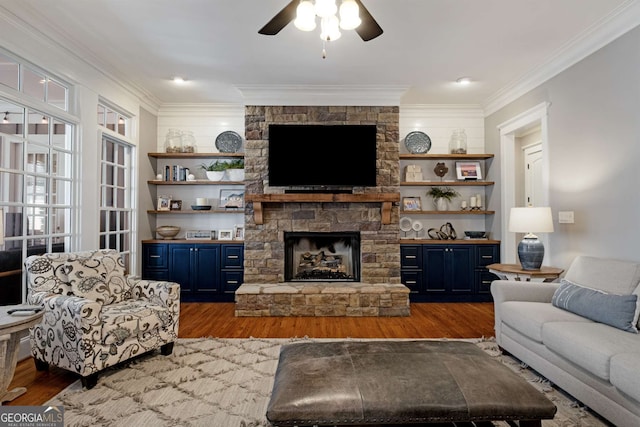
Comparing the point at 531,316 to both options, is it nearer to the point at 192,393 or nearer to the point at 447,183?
the point at 192,393

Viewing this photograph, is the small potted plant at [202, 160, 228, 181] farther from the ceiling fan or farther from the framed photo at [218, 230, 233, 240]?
the ceiling fan

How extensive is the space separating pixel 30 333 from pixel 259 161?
2.91 metres

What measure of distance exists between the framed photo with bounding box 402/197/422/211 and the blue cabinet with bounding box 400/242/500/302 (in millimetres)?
618

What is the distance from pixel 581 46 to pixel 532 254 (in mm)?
2000

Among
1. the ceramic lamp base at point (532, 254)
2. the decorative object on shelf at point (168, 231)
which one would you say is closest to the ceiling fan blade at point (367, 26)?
the ceramic lamp base at point (532, 254)

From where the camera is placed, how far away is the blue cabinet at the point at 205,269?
4824mm

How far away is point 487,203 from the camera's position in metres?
5.19

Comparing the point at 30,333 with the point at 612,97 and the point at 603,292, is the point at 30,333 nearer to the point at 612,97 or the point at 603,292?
the point at 603,292

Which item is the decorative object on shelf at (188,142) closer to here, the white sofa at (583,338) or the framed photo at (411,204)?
the framed photo at (411,204)

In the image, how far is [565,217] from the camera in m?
3.41

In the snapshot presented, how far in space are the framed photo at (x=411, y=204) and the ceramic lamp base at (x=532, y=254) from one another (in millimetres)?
1849

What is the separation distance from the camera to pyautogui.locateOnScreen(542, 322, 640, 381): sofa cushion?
6.11 ft

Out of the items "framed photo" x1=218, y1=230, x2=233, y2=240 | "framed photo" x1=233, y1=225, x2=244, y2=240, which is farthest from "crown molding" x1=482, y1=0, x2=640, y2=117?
"framed photo" x1=218, y1=230, x2=233, y2=240

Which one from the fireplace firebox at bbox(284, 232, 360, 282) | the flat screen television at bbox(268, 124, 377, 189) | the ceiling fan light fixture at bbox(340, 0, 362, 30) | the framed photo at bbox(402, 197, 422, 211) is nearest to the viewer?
the ceiling fan light fixture at bbox(340, 0, 362, 30)
